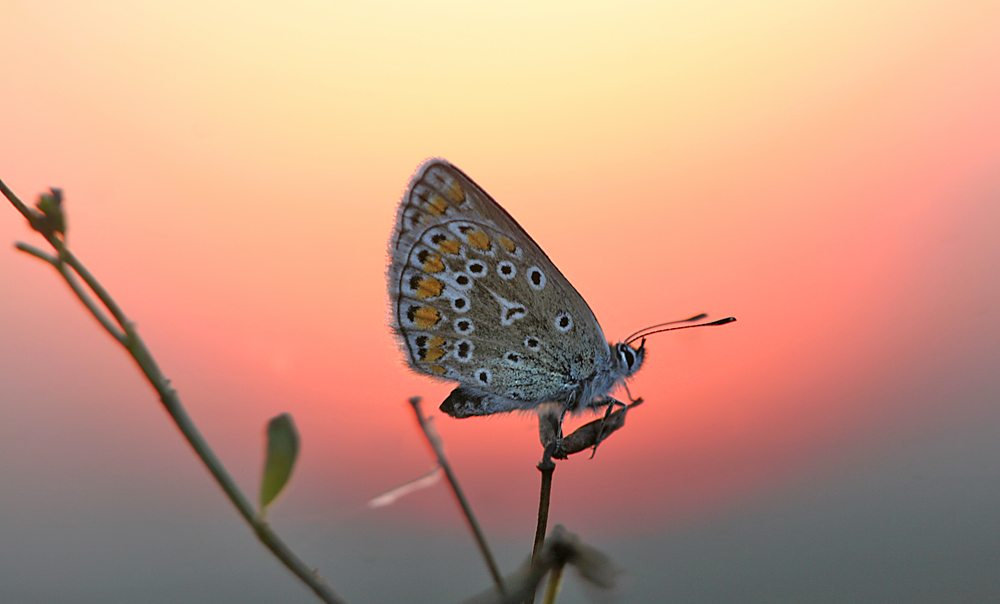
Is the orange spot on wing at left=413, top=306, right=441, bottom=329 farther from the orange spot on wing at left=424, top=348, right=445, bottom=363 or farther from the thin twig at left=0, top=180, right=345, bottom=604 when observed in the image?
the thin twig at left=0, top=180, right=345, bottom=604

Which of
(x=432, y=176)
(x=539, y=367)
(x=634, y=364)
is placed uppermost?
(x=432, y=176)

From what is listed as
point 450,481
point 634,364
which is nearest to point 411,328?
point 634,364

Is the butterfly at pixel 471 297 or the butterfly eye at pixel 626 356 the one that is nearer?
the butterfly at pixel 471 297

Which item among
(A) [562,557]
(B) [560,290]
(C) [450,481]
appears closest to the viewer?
(A) [562,557]

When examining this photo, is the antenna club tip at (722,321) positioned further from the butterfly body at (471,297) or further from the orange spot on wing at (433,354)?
the orange spot on wing at (433,354)

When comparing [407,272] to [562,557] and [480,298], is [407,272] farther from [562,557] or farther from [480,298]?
[562,557]

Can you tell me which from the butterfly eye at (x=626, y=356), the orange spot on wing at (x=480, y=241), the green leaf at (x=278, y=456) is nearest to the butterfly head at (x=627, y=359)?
the butterfly eye at (x=626, y=356)
